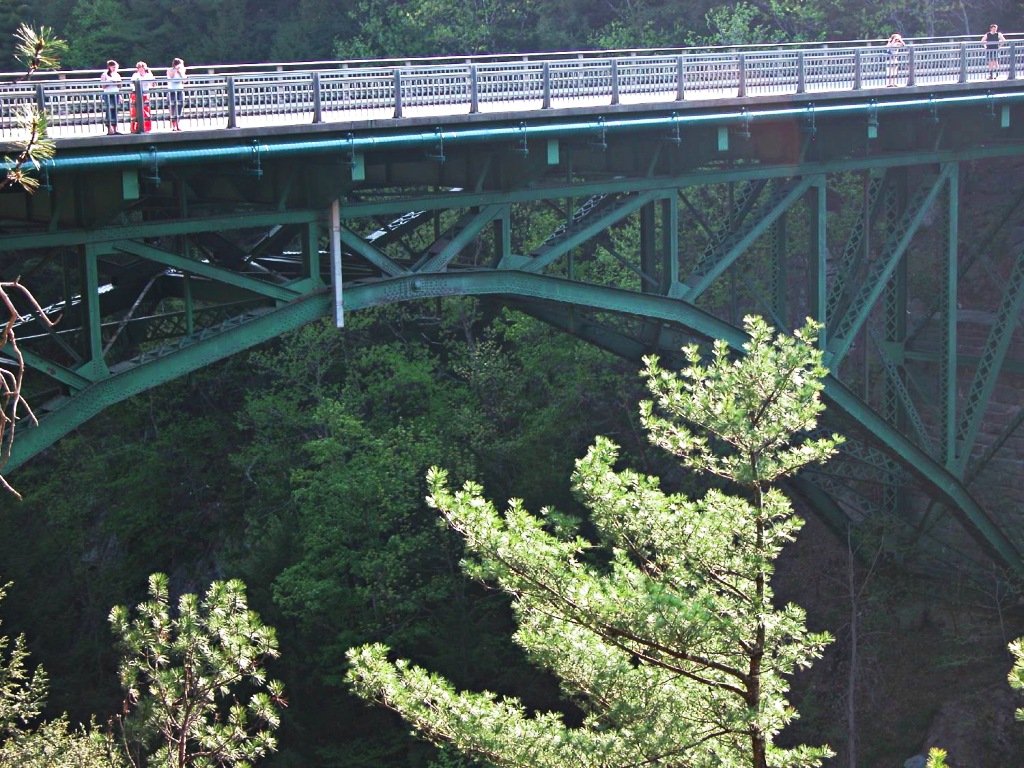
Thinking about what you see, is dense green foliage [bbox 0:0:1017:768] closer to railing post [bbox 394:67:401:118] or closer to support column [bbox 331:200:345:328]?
support column [bbox 331:200:345:328]

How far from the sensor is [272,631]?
14.0 metres

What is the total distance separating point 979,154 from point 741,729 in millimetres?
13306

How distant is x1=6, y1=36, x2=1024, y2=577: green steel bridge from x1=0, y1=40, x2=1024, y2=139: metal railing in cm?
4

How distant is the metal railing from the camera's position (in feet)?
47.4

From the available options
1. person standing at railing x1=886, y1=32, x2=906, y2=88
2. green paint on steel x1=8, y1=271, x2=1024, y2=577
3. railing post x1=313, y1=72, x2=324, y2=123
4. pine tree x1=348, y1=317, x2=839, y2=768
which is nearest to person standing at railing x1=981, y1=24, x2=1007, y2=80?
person standing at railing x1=886, y1=32, x2=906, y2=88

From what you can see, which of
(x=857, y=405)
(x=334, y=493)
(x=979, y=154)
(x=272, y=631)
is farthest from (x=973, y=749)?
(x=272, y=631)

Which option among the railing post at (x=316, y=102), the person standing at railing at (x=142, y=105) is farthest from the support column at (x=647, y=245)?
the person standing at railing at (x=142, y=105)

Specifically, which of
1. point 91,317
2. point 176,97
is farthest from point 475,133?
point 91,317

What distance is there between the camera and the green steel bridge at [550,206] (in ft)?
47.1

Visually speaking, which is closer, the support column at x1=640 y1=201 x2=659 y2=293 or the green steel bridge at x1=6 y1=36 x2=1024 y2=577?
the green steel bridge at x1=6 y1=36 x2=1024 y2=577

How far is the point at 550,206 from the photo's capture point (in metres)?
20.2

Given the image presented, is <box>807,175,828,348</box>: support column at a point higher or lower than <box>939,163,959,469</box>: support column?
higher

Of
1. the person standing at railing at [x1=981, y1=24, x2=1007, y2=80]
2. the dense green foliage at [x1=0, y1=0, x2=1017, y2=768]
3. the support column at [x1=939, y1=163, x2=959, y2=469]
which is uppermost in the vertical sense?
the person standing at railing at [x1=981, y1=24, x2=1007, y2=80]

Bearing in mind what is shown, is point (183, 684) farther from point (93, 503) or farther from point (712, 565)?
point (93, 503)
